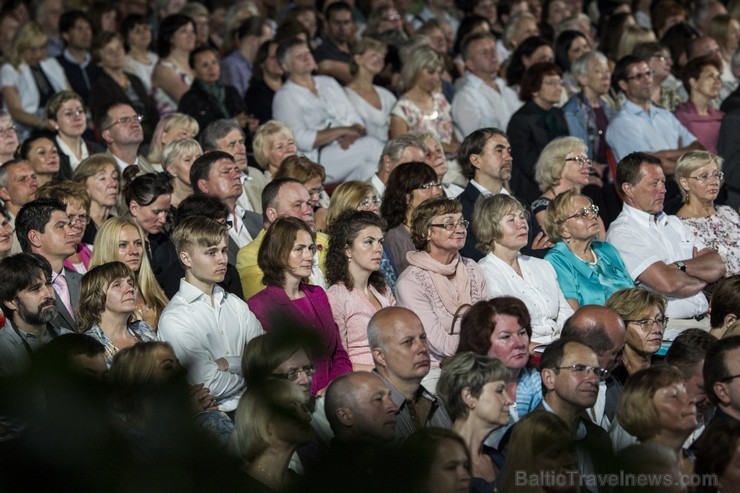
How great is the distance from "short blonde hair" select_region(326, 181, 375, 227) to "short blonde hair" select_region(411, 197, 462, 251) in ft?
1.49

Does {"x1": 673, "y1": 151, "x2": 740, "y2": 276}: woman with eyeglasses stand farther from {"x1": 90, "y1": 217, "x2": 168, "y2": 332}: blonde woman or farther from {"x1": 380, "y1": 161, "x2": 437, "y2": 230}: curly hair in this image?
{"x1": 90, "y1": 217, "x2": 168, "y2": 332}: blonde woman

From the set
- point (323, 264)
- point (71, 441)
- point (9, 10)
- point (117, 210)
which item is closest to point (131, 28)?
point (9, 10)

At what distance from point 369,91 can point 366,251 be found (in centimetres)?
402

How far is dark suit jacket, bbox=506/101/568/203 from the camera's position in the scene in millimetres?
8984

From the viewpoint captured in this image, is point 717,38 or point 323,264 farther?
point 717,38

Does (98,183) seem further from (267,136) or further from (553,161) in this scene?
(553,161)

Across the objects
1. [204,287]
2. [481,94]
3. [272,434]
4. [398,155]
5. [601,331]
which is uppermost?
[272,434]

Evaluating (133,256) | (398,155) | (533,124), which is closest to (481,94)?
(533,124)

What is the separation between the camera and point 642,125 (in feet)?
31.7

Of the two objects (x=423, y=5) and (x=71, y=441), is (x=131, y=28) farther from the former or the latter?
(x=71, y=441)

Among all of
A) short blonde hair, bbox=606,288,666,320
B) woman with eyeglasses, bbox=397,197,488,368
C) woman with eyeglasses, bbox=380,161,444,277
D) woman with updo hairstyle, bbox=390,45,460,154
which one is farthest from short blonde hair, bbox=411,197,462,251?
woman with updo hairstyle, bbox=390,45,460,154

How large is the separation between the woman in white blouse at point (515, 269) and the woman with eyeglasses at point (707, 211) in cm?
142

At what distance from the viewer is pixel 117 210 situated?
771 centimetres

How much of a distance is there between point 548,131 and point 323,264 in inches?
120
